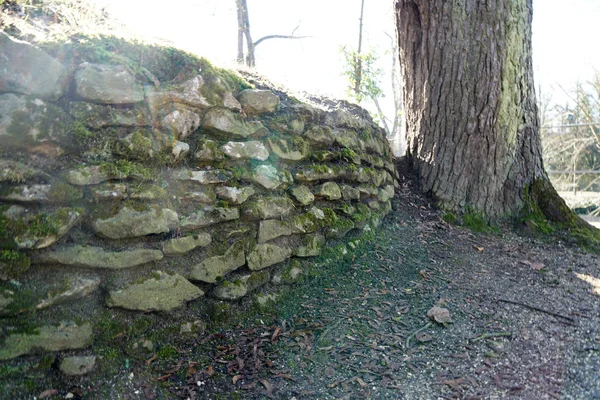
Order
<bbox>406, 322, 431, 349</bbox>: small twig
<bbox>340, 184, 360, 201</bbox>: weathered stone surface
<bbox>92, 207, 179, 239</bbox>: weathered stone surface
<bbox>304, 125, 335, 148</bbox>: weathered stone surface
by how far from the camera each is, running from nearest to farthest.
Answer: <bbox>92, 207, 179, 239</bbox>: weathered stone surface < <bbox>406, 322, 431, 349</bbox>: small twig < <bbox>304, 125, 335, 148</bbox>: weathered stone surface < <bbox>340, 184, 360, 201</bbox>: weathered stone surface

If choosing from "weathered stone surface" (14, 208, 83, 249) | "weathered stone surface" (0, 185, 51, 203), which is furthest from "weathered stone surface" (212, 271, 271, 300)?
"weathered stone surface" (0, 185, 51, 203)

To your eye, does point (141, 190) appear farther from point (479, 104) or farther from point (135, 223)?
point (479, 104)

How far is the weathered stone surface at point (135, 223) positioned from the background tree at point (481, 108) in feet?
9.64

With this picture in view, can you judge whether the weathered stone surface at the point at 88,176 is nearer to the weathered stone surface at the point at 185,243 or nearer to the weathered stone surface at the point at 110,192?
the weathered stone surface at the point at 110,192

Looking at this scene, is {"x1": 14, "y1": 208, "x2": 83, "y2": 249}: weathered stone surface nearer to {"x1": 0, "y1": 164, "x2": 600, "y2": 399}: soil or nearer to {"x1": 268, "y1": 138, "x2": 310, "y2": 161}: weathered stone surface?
{"x1": 0, "y1": 164, "x2": 600, "y2": 399}: soil

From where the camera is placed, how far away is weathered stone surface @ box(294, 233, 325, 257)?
3.03 metres

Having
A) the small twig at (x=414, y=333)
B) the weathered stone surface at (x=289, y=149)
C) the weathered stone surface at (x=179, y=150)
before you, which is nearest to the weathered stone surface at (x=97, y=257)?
the weathered stone surface at (x=179, y=150)

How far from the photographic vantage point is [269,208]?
288 centimetres

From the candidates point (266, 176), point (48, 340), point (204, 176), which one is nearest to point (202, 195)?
point (204, 176)

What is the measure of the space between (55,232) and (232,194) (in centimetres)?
101

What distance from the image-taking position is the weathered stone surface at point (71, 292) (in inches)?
76.5

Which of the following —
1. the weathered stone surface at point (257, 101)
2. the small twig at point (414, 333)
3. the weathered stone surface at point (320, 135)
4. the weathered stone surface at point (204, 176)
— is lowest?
the small twig at point (414, 333)

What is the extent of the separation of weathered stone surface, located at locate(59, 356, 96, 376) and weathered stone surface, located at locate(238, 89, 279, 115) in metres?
1.85

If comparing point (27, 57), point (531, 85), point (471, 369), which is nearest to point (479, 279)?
point (471, 369)
